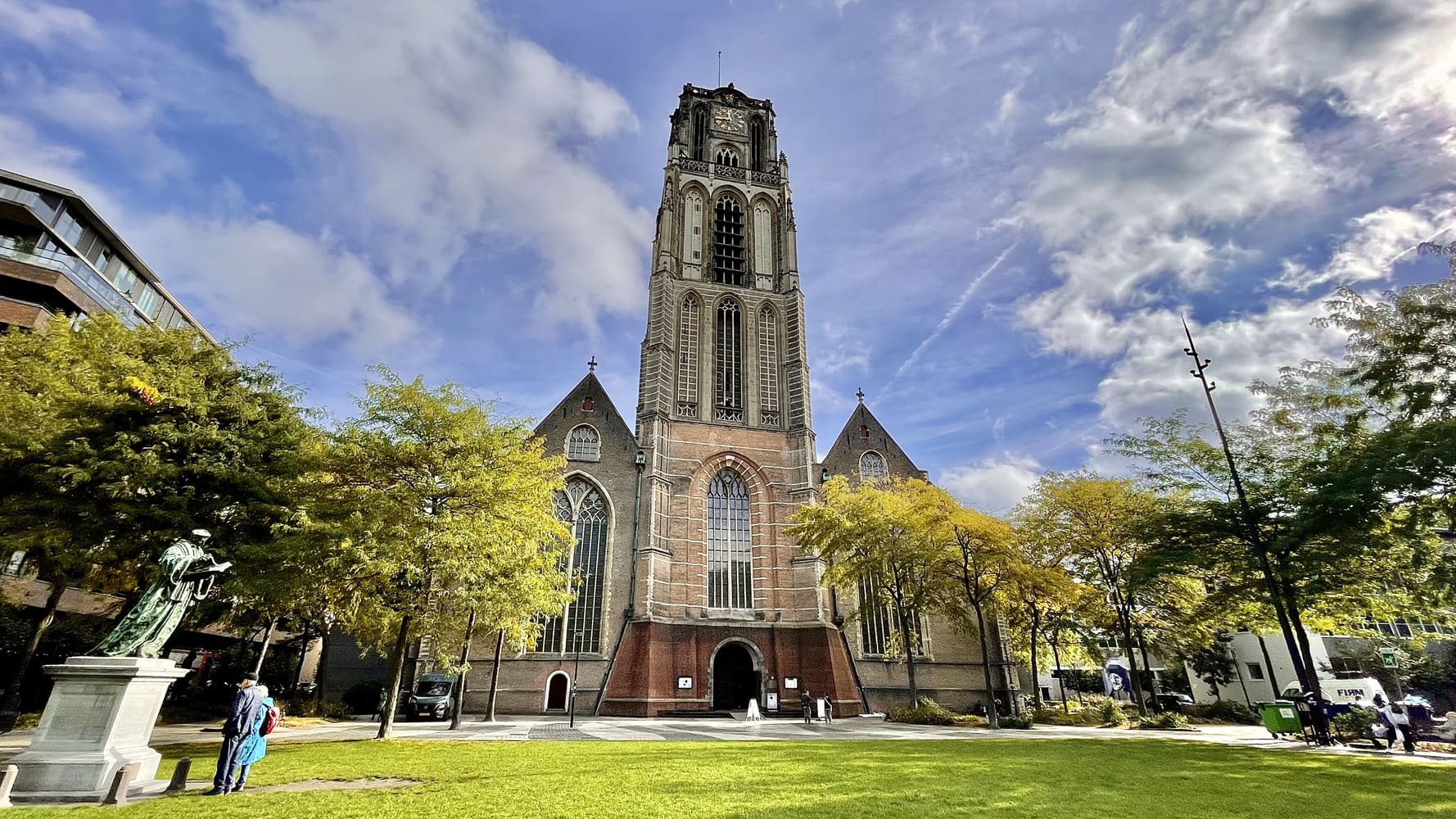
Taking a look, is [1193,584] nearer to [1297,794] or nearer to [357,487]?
[1297,794]

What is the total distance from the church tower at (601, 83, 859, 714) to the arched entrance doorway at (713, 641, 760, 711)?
74 mm

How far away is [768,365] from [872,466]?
8845 mm

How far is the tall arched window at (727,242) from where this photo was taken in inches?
1640

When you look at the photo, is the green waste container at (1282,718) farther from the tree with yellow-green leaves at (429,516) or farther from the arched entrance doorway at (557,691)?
the arched entrance doorway at (557,691)

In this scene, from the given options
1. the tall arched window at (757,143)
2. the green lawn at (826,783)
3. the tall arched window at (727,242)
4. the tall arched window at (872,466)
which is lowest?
the green lawn at (826,783)

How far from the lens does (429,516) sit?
53.1 ft

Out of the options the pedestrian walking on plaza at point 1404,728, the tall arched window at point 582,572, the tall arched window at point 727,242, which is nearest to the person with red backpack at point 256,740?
the tall arched window at point 582,572

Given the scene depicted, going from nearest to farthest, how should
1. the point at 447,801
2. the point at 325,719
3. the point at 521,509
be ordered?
the point at 447,801 → the point at 521,509 → the point at 325,719

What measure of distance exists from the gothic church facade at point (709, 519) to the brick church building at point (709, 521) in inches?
3.5

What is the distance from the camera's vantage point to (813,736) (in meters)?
17.9

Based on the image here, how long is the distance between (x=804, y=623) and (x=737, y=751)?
1931cm

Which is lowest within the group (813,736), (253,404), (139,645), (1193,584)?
(813,736)

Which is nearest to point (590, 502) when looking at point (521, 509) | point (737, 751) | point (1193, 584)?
point (521, 509)

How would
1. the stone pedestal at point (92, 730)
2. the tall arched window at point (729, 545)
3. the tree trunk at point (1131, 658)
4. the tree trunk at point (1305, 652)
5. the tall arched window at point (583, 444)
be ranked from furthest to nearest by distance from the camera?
the tall arched window at point (583, 444) < the tall arched window at point (729, 545) < the tree trunk at point (1131, 658) < the tree trunk at point (1305, 652) < the stone pedestal at point (92, 730)
